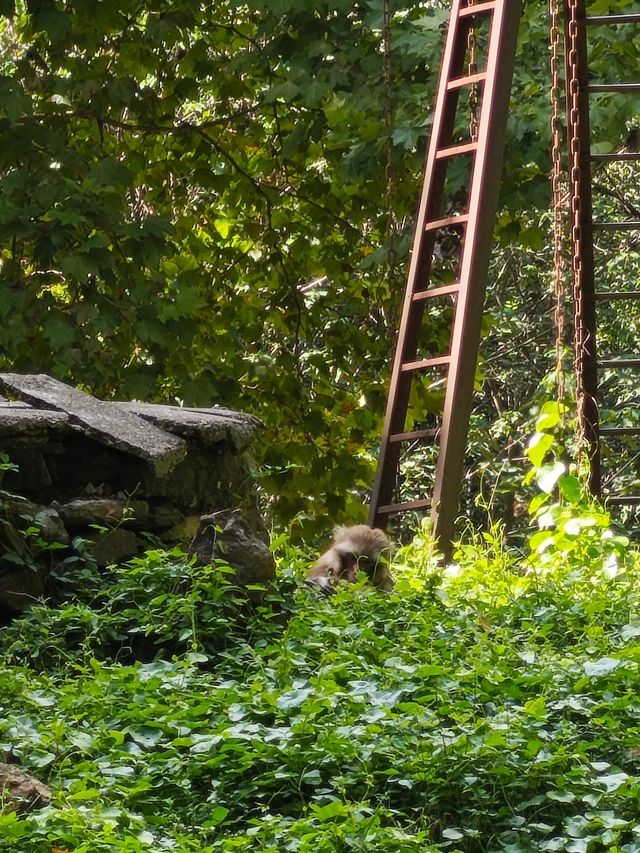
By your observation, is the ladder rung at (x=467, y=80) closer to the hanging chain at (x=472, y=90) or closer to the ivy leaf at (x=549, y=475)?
the hanging chain at (x=472, y=90)

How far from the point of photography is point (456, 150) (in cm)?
645

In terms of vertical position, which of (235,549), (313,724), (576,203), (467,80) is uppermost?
(467,80)

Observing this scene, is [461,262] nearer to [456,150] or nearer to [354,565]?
[456,150]

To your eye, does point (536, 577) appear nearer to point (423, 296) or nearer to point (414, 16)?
point (423, 296)

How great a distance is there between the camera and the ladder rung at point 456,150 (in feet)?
20.9

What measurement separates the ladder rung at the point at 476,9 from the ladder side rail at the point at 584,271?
0.37 m

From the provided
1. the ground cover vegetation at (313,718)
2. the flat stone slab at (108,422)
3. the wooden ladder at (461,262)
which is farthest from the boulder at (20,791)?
the wooden ladder at (461,262)

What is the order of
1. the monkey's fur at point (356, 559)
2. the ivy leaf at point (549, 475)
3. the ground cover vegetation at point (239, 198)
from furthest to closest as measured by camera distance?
the ground cover vegetation at point (239, 198), the ivy leaf at point (549, 475), the monkey's fur at point (356, 559)

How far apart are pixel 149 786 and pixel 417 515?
11.6m

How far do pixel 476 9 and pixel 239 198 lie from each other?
130 inches

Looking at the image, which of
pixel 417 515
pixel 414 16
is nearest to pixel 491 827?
pixel 414 16

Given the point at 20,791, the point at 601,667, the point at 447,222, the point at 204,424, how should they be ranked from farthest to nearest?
the point at 447,222 < the point at 204,424 < the point at 601,667 < the point at 20,791

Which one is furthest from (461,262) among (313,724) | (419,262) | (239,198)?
(313,724)

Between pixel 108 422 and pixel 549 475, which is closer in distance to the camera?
pixel 108 422
